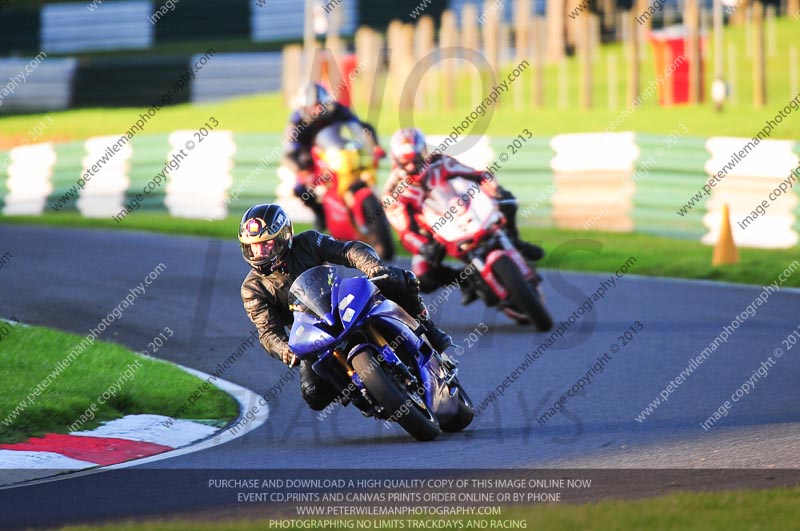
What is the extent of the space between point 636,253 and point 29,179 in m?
10.2

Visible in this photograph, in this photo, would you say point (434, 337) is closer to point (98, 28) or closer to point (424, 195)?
point (424, 195)

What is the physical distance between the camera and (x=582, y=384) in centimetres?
947

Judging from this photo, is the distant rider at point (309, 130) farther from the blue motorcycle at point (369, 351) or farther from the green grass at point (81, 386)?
the blue motorcycle at point (369, 351)

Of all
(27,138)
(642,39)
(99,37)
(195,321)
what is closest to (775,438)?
(195,321)

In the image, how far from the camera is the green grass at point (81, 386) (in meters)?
8.47

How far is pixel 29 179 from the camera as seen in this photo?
21.5 m

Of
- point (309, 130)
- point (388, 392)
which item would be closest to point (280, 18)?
point (309, 130)

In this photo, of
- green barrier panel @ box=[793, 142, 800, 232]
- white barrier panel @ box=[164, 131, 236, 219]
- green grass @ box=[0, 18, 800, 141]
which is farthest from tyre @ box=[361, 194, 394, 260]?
green grass @ box=[0, 18, 800, 141]

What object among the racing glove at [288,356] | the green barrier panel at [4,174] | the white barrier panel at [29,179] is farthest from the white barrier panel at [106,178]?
the racing glove at [288,356]

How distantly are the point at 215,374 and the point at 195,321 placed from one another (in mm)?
1968

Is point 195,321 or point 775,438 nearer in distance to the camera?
point 775,438

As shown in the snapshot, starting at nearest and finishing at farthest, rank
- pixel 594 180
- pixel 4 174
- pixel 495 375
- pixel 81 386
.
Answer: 1. pixel 81 386
2. pixel 495 375
3. pixel 594 180
4. pixel 4 174

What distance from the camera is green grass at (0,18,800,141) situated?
74.3ft

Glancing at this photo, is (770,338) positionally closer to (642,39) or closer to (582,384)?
(582,384)
